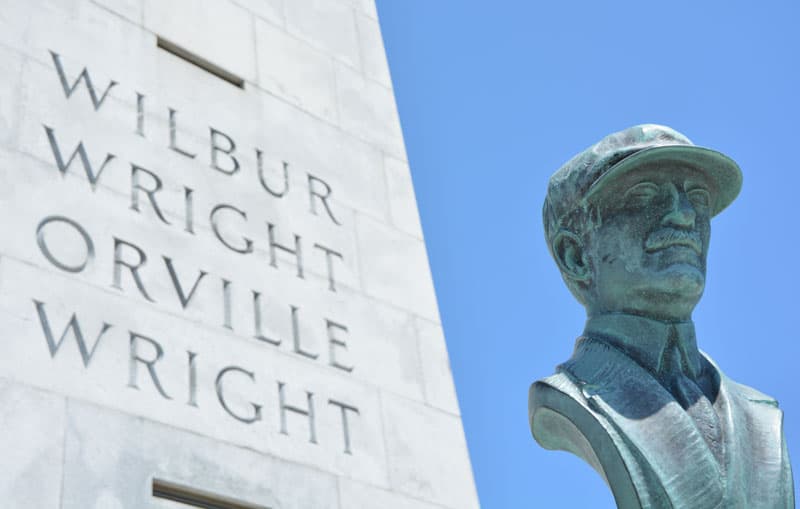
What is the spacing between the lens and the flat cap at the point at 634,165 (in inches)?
236

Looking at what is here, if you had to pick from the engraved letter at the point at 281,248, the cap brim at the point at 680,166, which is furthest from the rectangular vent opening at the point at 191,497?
the cap brim at the point at 680,166

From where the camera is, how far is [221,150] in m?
9.82

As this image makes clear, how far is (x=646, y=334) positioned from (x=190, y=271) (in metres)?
3.67

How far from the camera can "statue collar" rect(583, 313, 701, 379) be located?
6039 mm

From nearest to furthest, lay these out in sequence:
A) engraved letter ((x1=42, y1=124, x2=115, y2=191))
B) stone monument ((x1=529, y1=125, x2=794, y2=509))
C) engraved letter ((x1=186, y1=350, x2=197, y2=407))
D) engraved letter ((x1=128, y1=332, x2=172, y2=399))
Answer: stone monument ((x1=529, y1=125, x2=794, y2=509)), engraved letter ((x1=128, y1=332, x2=172, y2=399)), engraved letter ((x1=186, y1=350, x2=197, y2=407)), engraved letter ((x1=42, y1=124, x2=115, y2=191))

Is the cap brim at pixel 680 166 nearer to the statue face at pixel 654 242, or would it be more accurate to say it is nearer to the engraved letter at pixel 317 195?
the statue face at pixel 654 242

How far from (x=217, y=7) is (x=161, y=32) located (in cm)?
88

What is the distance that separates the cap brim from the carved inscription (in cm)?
316

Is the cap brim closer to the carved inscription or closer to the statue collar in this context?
the statue collar

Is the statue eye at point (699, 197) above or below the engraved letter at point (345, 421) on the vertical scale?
below

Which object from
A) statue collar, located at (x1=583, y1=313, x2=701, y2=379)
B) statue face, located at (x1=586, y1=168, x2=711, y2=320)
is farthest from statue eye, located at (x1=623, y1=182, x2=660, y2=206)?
statue collar, located at (x1=583, y1=313, x2=701, y2=379)

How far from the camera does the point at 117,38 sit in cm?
963

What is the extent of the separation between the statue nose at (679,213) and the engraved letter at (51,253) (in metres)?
3.66

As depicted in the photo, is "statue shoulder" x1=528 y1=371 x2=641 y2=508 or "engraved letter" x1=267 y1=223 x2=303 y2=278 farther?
"engraved letter" x1=267 y1=223 x2=303 y2=278
